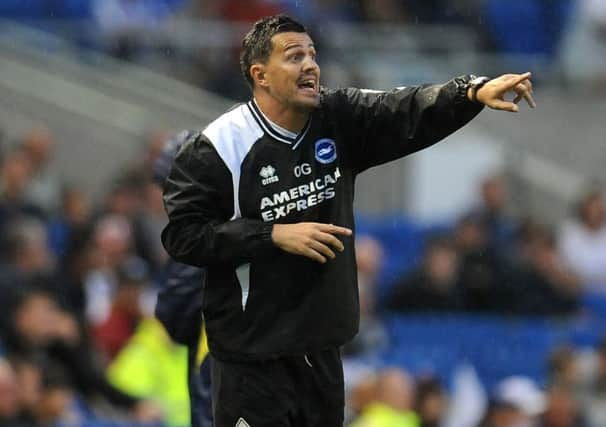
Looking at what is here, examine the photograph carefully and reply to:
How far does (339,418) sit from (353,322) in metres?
0.34

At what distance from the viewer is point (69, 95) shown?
14227 millimetres

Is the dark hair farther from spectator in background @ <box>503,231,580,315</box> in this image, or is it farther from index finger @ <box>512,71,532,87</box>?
spectator in background @ <box>503,231,580,315</box>

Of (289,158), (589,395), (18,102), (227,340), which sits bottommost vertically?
(589,395)

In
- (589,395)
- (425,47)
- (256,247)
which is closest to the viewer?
(256,247)

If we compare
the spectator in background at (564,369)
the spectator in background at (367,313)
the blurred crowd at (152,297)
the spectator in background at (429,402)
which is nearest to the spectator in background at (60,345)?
the blurred crowd at (152,297)

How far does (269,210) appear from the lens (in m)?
6.00

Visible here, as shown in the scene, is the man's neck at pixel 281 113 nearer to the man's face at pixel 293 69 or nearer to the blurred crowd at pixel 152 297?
the man's face at pixel 293 69

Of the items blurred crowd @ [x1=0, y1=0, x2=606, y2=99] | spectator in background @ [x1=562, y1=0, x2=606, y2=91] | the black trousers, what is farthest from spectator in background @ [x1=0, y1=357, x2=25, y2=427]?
spectator in background @ [x1=562, y1=0, x2=606, y2=91]

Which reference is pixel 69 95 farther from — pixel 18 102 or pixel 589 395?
pixel 589 395

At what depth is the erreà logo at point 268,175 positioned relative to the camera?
19.6 feet

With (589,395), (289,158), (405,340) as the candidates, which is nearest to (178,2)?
(405,340)

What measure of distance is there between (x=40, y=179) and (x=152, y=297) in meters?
1.85

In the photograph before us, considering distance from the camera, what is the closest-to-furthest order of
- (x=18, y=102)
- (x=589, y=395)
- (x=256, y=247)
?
(x=256, y=247) < (x=589, y=395) < (x=18, y=102)

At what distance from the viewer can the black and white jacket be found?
5.96 meters
